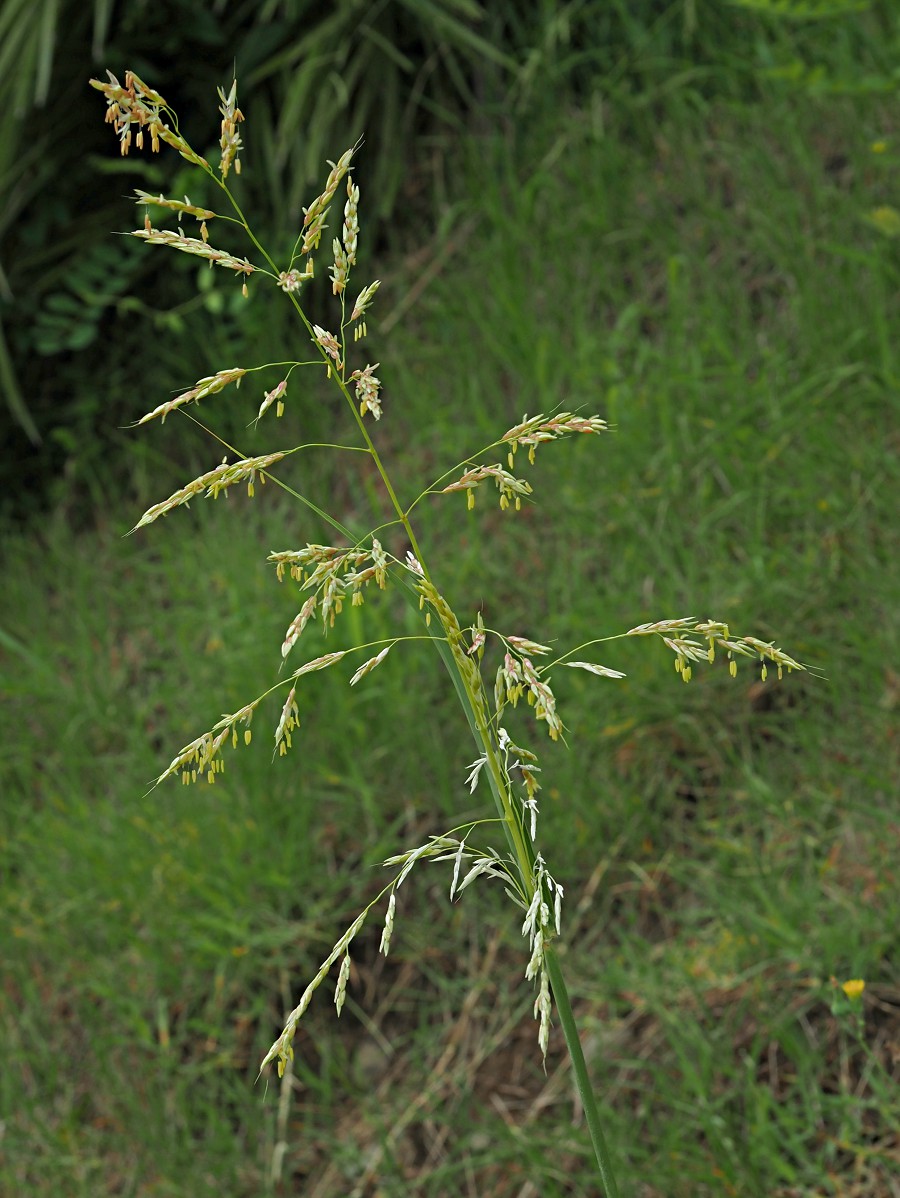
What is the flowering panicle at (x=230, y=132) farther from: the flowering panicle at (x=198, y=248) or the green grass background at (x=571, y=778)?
the green grass background at (x=571, y=778)

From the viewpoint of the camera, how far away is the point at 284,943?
237 cm

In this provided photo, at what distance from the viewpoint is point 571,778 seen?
2.29 metres

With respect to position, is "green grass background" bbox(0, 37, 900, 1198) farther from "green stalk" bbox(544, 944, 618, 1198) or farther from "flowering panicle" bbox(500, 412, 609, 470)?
"flowering panicle" bbox(500, 412, 609, 470)

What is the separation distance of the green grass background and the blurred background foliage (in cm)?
22

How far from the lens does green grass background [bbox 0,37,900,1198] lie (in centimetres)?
194

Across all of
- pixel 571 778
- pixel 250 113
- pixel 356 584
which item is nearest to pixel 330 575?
pixel 356 584

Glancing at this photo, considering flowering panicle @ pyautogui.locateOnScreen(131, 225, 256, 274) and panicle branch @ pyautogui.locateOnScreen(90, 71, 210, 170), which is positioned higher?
panicle branch @ pyautogui.locateOnScreen(90, 71, 210, 170)

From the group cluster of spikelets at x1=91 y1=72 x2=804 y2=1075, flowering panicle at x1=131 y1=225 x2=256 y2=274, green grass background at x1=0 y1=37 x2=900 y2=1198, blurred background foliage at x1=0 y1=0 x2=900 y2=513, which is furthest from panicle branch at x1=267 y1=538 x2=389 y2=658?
blurred background foliage at x1=0 y1=0 x2=900 y2=513

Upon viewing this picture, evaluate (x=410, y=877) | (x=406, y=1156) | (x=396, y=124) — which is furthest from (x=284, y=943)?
(x=396, y=124)

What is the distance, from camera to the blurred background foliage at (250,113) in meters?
3.33

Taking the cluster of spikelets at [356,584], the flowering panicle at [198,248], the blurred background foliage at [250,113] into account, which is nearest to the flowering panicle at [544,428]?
the cluster of spikelets at [356,584]

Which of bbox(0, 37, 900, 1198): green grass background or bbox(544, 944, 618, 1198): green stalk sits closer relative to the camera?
bbox(544, 944, 618, 1198): green stalk

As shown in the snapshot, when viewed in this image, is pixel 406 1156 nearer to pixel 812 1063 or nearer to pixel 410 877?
pixel 410 877

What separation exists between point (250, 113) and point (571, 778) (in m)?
2.26
